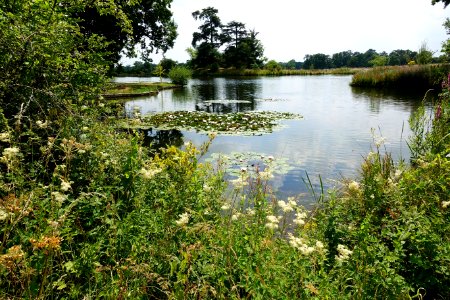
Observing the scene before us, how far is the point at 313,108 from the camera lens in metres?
17.3

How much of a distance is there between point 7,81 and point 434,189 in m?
→ 4.54

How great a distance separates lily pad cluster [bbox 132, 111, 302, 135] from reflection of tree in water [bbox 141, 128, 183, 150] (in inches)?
15.0

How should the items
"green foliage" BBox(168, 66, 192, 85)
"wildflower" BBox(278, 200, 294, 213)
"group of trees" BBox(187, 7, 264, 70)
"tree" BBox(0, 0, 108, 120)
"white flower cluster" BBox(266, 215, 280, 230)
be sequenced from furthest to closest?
"group of trees" BBox(187, 7, 264, 70), "green foliage" BBox(168, 66, 192, 85), "tree" BBox(0, 0, 108, 120), "wildflower" BBox(278, 200, 294, 213), "white flower cluster" BBox(266, 215, 280, 230)

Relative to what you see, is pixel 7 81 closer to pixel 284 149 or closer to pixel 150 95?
Answer: pixel 284 149

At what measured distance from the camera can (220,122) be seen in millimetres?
12492

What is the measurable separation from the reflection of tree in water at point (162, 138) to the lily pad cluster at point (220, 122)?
15.0 inches

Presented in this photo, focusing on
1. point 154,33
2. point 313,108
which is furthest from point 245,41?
point 313,108

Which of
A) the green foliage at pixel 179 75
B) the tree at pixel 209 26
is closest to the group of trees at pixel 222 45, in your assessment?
Answer: the tree at pixel 209 26

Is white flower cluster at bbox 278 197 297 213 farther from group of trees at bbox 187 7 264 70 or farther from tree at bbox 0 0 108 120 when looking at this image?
group of trees at bbox 187 7 264 70

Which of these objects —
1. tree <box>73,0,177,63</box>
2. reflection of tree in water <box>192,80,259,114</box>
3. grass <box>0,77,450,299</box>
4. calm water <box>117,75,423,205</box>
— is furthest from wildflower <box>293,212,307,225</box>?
tree <box>73,0,177,63</box>

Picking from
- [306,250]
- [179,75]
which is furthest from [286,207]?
[179,75]

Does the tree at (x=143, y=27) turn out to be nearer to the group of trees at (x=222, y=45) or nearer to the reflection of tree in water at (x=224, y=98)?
the reflection of tree in water at (x=224, y=98)

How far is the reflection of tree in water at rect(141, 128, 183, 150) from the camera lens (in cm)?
967

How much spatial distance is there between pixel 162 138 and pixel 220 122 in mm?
2837
